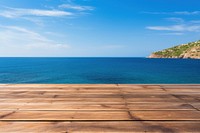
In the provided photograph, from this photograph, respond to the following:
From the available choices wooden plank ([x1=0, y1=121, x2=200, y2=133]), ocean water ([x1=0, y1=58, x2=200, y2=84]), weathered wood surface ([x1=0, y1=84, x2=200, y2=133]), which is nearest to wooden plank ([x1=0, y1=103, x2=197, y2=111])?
weathered wood surface ([x1=0, y1=84, x2=200, y2=133])

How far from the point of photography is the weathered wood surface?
8.59ft

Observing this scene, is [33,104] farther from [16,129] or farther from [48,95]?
[16,129]

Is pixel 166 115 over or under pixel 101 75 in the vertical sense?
over

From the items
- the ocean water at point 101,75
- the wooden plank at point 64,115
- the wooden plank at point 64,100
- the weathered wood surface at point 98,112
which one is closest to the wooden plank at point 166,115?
the weathered wood surface at point 98,112

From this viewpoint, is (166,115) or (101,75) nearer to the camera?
(166,115)

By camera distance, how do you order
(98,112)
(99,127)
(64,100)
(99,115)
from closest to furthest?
(99,127)
(99,115)
(98,112)
(64,100)

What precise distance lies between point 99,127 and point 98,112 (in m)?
0.61

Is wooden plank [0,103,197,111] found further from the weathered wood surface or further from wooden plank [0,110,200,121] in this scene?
wooden plank [0,110,200,121]

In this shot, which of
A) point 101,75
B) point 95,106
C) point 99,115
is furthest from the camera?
point 101,75

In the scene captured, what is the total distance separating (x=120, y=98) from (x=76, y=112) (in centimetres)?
115

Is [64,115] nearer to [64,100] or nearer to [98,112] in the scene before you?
[98,112]

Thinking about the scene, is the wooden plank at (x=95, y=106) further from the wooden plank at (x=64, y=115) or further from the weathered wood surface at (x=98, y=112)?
the wooden plank at (x=64, y=115)

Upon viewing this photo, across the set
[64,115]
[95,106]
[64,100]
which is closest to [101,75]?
[64,100]

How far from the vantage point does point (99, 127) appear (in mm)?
2615
